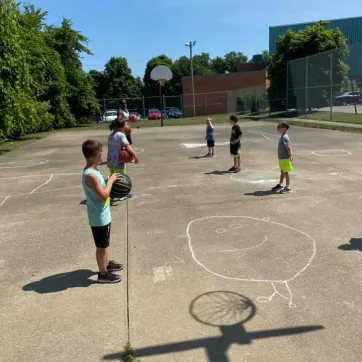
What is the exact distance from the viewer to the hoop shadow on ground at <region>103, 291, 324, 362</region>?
2871mm

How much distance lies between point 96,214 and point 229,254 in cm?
161

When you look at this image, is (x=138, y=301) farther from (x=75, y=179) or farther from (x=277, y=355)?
(x=75, y=179)

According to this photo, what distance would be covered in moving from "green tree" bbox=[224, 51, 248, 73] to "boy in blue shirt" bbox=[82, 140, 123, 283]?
113 meters

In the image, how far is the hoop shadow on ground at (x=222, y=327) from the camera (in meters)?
2.87

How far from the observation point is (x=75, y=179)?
9.61m

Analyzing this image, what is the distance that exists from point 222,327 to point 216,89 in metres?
54.8

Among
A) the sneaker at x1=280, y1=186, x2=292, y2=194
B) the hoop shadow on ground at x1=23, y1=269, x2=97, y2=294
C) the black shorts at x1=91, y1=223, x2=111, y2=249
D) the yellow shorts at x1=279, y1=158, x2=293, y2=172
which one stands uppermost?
the yellow shorts at x1=279, y1=158, x2=293, y2=172

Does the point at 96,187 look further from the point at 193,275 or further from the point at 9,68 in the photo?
the point at 9,68

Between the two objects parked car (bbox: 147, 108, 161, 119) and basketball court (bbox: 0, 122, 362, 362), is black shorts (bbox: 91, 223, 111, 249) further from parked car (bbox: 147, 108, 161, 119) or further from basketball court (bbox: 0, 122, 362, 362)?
parked car (bbox: 147, 108, 161, 119)

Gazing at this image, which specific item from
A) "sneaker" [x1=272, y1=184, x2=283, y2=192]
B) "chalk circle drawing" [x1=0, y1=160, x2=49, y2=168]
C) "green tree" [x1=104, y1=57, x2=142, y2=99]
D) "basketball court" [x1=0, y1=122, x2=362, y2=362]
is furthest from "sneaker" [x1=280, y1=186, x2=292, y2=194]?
"green tree" [x1=104, y1=57, x2=142, y2=99]

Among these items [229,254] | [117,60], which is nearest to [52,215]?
[229,254]

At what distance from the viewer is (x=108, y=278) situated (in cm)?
400

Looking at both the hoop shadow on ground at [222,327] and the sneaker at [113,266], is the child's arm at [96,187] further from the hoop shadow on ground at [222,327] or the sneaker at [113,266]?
the hoop shadow on ground at [222,327]

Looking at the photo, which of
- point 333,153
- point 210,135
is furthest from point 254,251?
point 333,153
